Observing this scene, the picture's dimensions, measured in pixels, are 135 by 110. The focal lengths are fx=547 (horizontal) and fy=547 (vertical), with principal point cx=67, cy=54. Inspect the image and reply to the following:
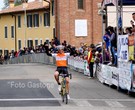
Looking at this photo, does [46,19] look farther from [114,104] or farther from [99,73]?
[114,104]

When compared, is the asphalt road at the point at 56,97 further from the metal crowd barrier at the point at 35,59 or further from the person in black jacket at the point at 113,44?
the metal crowd barrier at the point at 35,59

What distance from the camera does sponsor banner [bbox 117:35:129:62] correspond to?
2000cm

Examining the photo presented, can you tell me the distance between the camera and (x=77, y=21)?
55062 mm

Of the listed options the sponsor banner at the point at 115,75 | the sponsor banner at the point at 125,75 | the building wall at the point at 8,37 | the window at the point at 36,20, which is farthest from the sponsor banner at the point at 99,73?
the building wall at the point at 8,37

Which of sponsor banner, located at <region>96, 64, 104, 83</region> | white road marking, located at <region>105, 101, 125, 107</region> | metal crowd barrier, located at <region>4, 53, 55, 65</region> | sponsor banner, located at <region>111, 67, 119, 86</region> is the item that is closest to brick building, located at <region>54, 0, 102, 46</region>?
metal crowd barrier, located at <region>4, 53, 55, 65</region>

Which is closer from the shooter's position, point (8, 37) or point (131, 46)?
point (131, 46)

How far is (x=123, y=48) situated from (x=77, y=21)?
34736 millimetres

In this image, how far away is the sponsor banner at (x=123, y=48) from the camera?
2000 centimetres

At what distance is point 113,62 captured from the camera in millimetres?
23469

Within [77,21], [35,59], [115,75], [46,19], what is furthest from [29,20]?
[115,75]

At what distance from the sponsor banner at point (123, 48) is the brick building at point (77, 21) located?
3330 cm

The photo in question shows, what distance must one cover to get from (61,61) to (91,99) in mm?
1606

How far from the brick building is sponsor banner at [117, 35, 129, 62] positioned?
33.3 meters

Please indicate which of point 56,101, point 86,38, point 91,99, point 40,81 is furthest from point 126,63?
point 86,38
